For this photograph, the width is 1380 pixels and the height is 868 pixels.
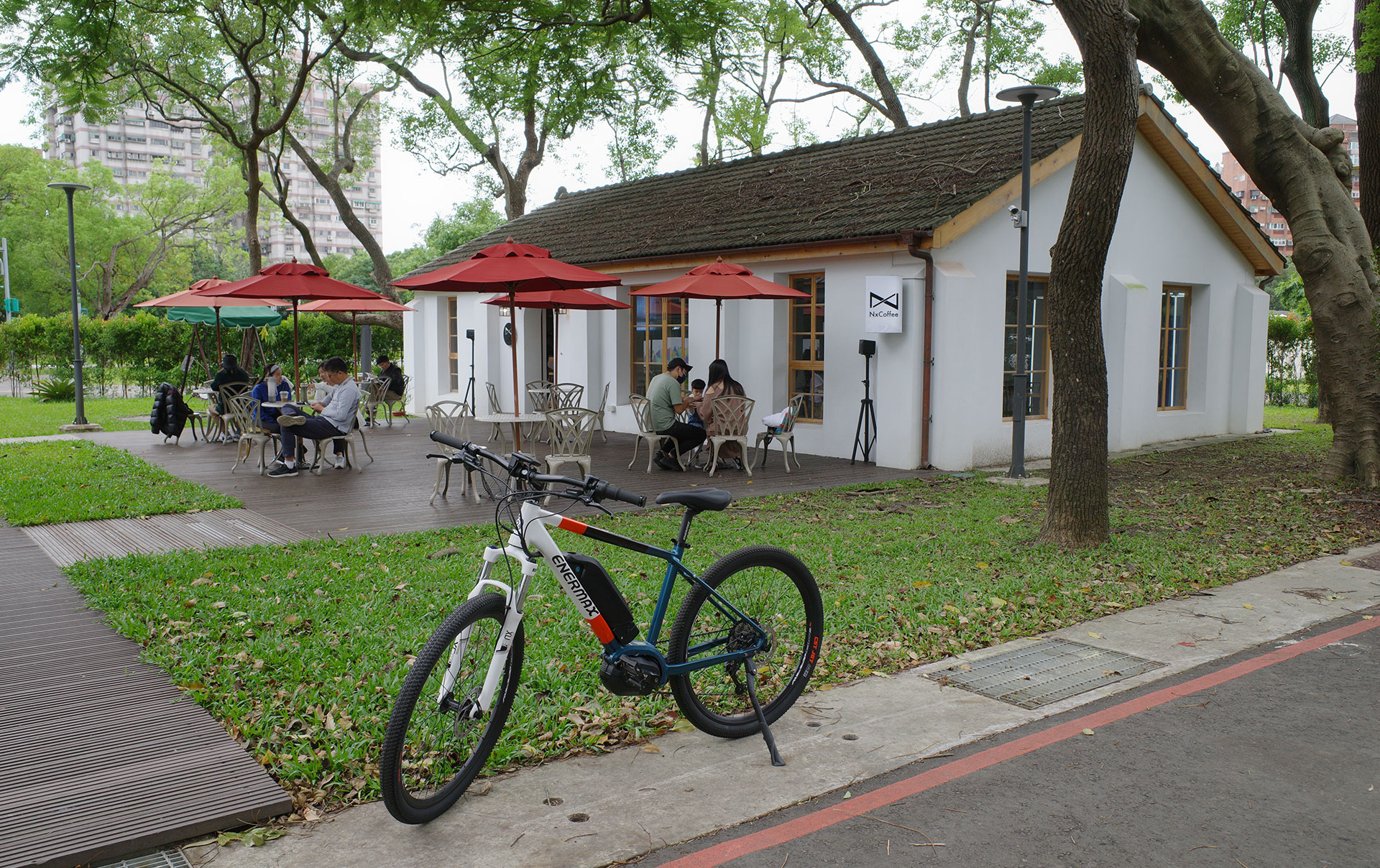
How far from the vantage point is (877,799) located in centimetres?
386

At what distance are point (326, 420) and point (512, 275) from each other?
3.52 meters

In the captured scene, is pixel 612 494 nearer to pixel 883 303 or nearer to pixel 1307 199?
pixel 883 303

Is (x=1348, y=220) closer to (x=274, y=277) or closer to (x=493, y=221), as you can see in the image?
(x=274, y=277)

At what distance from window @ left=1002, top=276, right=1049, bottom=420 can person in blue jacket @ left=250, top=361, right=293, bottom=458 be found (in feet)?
31.8

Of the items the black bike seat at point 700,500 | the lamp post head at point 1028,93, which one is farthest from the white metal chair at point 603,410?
the black bike seat at point 700,500

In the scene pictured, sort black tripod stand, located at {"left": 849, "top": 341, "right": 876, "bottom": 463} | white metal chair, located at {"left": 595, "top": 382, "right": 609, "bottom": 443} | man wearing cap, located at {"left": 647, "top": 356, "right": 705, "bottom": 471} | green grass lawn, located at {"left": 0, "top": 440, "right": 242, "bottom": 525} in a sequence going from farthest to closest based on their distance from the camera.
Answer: white metal chair, located at {"left": 595, "top": 382, "right": 609, "bottom": 443}, black tripod stand, located at {"left": 849, "top": 341, "right": 876, "bottom": 463}, man wearing cap, located at {"left": 647, "top": 356, "right": 705, "bottom": 471}, green grass lawn, located at {"left": 0, "top": 440, "right": 242, "bottom": 525}

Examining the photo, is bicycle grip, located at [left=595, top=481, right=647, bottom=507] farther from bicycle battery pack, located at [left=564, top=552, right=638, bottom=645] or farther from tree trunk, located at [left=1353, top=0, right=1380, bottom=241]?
tree trunk, located at [left=1353, top=0, right=1380, bottom=241]

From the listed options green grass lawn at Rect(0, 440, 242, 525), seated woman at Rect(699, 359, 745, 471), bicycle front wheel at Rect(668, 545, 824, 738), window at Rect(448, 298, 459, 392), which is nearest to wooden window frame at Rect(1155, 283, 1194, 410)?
seated woman at Rect(699, 359, 745, 471)

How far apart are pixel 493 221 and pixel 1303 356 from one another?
121 ft

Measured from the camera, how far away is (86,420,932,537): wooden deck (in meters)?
9.41

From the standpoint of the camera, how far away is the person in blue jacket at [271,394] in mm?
12773

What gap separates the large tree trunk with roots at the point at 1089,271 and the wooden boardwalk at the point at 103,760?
6.28 m

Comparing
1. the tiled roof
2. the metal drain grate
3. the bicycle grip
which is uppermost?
the tiled roof

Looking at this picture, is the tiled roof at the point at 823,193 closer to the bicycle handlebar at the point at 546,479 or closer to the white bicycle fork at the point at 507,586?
the bicycle handlebar at the point at 546,479
